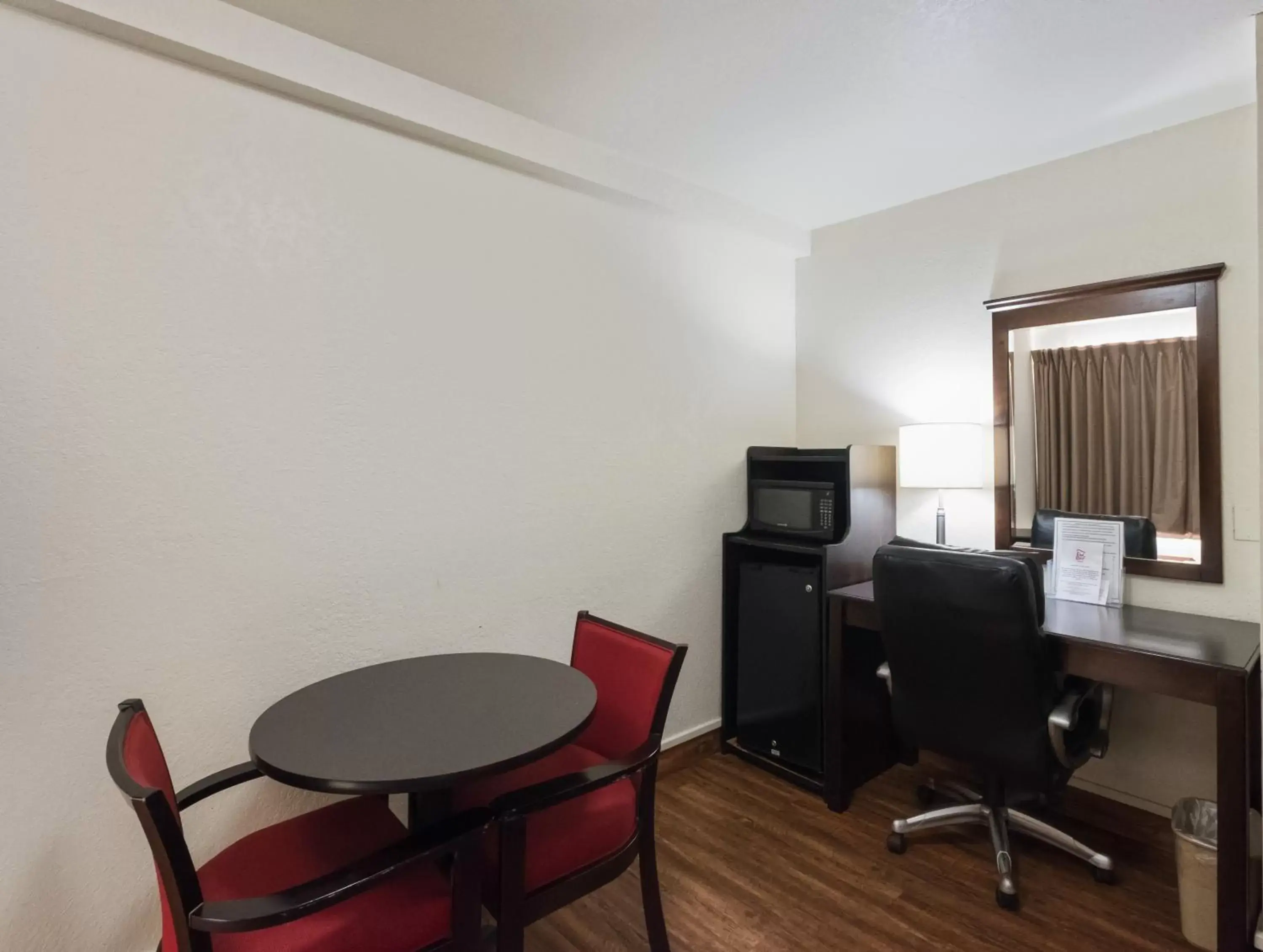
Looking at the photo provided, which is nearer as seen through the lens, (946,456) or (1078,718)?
(1078,718)

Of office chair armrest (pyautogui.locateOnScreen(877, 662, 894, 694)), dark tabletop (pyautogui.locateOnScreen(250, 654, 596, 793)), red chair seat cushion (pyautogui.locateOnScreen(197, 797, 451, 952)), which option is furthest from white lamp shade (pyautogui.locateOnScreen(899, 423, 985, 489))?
red chair seat cushion (pyautogui.locateOnScreen(197, 797, 451, 952))

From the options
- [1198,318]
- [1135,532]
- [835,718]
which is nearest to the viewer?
[1198,318]

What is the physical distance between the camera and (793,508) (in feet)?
9.32

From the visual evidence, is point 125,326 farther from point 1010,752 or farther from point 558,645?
point 1010,752

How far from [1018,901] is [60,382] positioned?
2925mm

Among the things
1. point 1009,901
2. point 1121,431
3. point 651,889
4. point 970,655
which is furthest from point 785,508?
point 651,889

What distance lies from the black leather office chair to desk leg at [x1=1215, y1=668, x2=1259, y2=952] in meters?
0.33

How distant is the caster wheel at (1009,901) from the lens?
195cm

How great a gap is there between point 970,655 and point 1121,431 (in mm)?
1132

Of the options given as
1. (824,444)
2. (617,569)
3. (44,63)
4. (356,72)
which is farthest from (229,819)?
(824,444)

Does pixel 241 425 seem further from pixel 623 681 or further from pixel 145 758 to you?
pixel 623 681

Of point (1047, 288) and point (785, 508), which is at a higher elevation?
point (1047, 288)

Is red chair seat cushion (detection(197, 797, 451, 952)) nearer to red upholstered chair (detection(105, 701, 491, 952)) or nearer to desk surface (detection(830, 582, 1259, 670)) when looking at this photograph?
red upholstered chair (detection(105, 701, 491, 952))

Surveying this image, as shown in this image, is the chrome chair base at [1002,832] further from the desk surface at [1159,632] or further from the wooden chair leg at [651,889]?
the wooden chair leg at [651,889]
